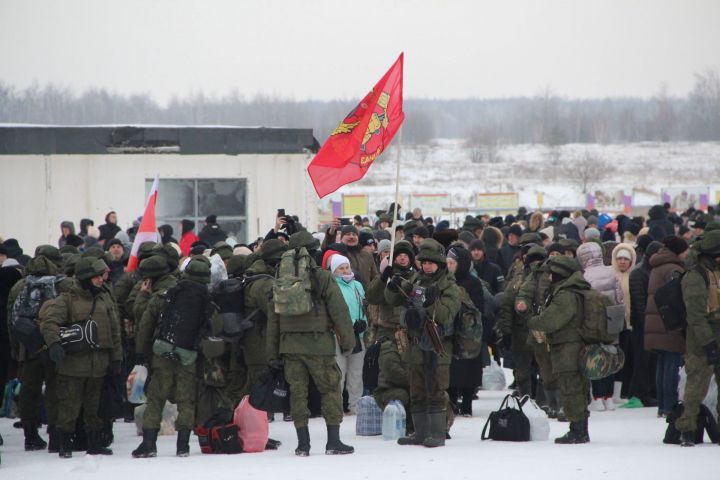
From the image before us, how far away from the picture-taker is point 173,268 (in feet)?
35.9

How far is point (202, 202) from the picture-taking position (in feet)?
81.6

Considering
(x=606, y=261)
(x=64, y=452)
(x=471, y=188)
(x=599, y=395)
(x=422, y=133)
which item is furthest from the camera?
(x=422, y=133)

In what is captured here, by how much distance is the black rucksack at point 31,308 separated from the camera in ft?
35.0

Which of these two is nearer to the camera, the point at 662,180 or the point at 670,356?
the point at 670,356

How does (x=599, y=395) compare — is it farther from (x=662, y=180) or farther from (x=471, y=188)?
(x=662, y=180)

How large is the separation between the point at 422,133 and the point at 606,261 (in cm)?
13004

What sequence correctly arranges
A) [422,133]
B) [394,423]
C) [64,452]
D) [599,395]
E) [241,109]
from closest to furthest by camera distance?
1. [64,452]
2. [394,423]
3. [599,395]
4. [422,133]
5. [241,109]

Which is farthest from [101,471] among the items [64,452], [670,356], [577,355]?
[670,356]

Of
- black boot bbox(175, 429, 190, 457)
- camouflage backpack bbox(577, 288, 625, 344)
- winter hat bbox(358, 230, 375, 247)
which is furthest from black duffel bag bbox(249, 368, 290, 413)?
winter hat bbox(358, 230, 375, 247)

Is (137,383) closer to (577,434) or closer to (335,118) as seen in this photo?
(577,434)

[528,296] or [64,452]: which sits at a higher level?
[528,296]

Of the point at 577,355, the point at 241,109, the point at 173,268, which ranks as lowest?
the point at 577,355

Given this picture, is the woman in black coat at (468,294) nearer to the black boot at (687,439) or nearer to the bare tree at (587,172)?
the black boot at (687,439)

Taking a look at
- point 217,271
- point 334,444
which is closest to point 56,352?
point 217,271
